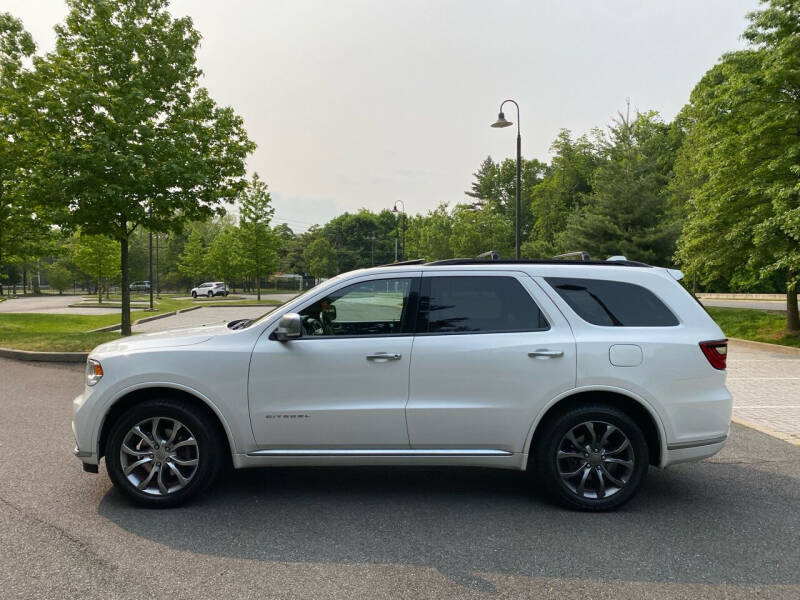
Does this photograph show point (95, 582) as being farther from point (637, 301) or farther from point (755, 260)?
point (755, 260)

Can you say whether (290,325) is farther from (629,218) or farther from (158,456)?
(629,218)

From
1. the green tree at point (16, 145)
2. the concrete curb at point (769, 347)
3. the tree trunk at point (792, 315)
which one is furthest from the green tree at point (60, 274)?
the tree trunk at point (792, 315)

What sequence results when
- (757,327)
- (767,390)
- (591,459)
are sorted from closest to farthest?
1. (591,459)
2. (767,390)
3. (757,327)

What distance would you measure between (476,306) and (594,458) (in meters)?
1.40

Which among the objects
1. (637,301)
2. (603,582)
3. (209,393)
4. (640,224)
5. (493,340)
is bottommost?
(603,582)

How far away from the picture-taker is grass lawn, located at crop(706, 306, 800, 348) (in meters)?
16.0

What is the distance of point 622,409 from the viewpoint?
4.18 meters

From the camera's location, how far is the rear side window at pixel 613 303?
4.17 metres

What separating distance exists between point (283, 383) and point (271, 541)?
1.05 m

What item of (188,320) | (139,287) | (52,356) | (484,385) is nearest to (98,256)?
(188,320)

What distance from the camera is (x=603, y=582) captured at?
3076 millimetres

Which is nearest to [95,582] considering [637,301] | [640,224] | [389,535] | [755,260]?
[389,535]

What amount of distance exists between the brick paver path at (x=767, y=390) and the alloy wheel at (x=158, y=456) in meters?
6.07

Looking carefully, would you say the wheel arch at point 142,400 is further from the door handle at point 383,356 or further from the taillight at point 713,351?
the taillight at point 713,351
